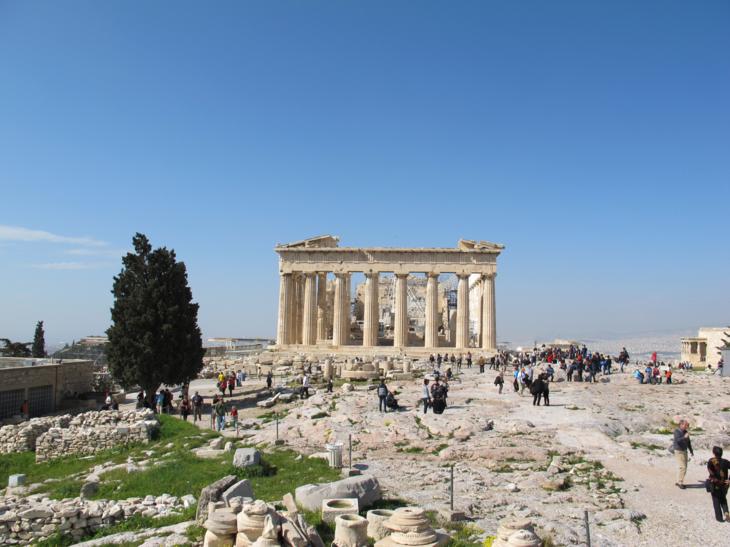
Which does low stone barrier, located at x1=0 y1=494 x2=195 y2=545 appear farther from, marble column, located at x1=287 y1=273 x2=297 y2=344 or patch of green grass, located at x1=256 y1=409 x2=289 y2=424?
marble column, located at x1=287 y1=273 x2=297 y2=344

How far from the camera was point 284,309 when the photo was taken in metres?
52.3

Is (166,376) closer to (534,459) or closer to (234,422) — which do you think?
(234,422)

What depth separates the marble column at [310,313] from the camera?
51.5 meters

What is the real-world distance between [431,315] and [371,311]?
5.13 m

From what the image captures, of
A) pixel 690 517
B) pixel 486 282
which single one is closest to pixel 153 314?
pixel 690 517

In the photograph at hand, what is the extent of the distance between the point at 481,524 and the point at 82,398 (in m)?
27.8

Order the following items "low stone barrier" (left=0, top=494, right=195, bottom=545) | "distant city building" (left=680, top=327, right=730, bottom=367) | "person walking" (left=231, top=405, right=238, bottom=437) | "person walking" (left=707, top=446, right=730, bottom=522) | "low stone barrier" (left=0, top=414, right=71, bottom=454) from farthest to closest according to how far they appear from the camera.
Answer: "distant city building" (left=680, top=327, right=730, bottom=367), "low stone barrier" (left=0, top=414, right=71, bottom=454), "person walking" (left=231, top=405, right=238, bottom=437), "low stone barrier" (left=0, top=494, right=195, bottom=545), "person walking" (left=707, top=446, right=730, bottom=522)

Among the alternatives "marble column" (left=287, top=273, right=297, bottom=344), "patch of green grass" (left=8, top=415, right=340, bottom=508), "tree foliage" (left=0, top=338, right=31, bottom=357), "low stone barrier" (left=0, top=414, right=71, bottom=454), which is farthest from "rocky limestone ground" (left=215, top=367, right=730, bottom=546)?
"tree foliage" (left=0, top=338, right=31, bottom=357)

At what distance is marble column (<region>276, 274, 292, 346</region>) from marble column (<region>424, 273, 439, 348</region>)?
12.1 m

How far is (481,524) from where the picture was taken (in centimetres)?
1121

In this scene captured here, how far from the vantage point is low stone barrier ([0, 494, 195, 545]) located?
1316 centimetres

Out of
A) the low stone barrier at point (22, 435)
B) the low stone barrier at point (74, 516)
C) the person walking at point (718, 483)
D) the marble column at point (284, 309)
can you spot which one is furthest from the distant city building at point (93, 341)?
the person walking at point (718, 483)

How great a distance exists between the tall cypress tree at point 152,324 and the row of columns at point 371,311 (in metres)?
21.0

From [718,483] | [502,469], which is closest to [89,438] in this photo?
[502,469]
